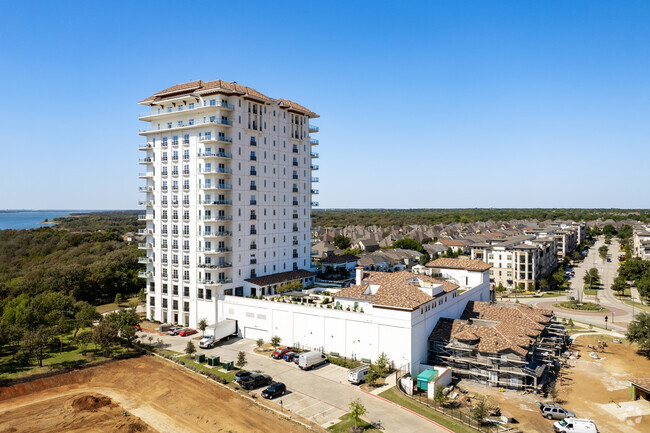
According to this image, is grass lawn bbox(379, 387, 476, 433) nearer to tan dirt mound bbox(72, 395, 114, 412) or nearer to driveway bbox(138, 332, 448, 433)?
driveway bbox(138, 332, 448, 433)

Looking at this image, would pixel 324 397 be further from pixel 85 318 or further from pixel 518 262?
pixel 518 262

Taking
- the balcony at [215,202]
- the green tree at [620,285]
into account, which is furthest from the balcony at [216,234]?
the green tree at [620,285]

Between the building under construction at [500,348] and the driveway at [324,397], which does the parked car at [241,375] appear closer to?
the driveway at [324,397]

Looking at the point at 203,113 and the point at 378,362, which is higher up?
the point at 203,113

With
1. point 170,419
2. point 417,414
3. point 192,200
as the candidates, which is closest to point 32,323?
point 192,200

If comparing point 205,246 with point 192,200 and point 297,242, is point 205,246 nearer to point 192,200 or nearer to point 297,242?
point 192,200

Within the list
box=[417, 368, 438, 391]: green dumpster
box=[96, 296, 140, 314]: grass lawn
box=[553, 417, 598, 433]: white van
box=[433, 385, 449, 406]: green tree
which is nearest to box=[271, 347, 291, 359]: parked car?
box=[417, 368, 438, 391]: green dumpster
